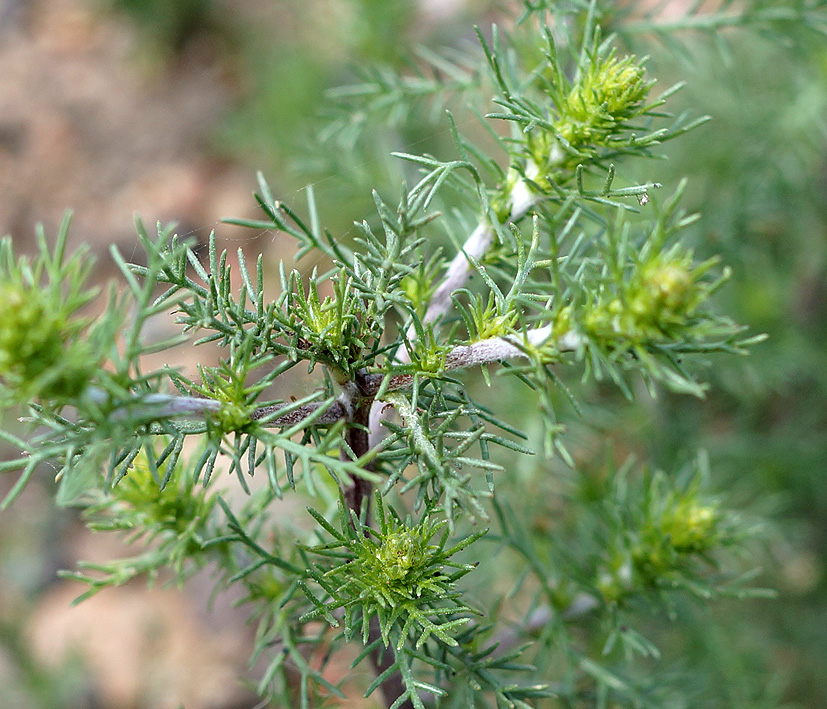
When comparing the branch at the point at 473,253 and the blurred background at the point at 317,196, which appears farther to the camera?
the blurred background at the point at 317,196

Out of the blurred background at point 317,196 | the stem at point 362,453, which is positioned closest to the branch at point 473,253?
the stem at point 362,453

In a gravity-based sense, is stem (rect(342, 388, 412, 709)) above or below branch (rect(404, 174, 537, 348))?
below

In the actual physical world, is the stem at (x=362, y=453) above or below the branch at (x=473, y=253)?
below

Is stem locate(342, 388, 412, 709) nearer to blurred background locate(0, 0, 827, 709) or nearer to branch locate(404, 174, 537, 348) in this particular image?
branch locate(404, 174, 537, 348)

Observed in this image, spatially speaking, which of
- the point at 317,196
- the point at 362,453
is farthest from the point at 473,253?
the point at 317,196

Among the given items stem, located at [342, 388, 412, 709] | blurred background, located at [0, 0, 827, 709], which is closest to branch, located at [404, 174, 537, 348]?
stem, located at [342, 388, 412, 709]

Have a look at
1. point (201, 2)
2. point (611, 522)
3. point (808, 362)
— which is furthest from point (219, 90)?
point (611, 522)

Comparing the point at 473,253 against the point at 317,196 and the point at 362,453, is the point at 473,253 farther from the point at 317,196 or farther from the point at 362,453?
the point at 317,196

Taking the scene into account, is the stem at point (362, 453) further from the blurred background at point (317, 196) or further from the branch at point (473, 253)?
the blurred background at point (317, 196)
